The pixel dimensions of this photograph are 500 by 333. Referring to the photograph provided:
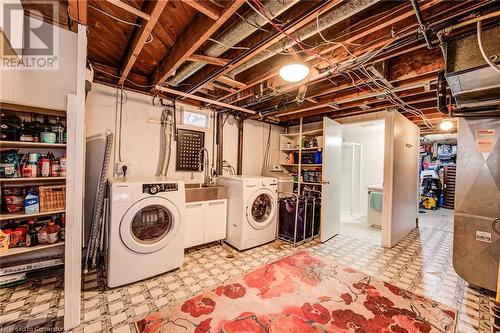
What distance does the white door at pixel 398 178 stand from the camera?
11.1 ft

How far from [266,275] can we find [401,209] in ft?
9.49

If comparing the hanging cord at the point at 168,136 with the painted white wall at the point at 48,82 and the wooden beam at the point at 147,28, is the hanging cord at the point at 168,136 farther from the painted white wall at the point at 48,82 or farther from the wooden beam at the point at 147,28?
the painted white wall at the point at 48,82

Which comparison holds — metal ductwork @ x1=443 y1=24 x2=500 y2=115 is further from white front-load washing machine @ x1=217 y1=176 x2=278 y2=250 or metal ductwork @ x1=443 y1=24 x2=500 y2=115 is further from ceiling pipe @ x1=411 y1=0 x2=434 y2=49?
white front-load washing machine @ x1=217 y1=176 x2=278 y2=250

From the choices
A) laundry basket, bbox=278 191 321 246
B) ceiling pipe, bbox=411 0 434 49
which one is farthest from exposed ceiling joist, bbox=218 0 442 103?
laundry basket, bbox=278 191 321 246

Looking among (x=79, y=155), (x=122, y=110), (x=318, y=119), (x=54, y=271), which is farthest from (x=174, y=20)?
(x=318, y=119)

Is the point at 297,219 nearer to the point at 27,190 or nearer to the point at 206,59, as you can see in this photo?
the point at 206,59

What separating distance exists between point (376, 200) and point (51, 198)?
5127 mm

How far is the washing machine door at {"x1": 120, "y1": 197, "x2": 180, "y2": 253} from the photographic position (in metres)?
2.14

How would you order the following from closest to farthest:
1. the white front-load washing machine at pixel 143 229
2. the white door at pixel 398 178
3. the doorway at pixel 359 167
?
the white front-load washing machine at pixel 143 229
the white door at pixel 398 178
the doorway at pixel 359 167

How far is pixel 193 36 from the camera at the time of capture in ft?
5.52

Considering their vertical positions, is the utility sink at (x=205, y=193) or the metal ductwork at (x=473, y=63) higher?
the metal ductwork at (x=473, y=63)

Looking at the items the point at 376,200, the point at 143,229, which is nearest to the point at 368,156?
the point at 376,200

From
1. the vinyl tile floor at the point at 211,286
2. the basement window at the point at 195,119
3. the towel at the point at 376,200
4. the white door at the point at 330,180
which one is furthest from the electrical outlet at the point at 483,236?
the basement window at the point at 195,119

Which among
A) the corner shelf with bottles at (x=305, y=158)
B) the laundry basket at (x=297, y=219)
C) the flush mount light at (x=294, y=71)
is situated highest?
the flush mount light at (x=294, y=71)
